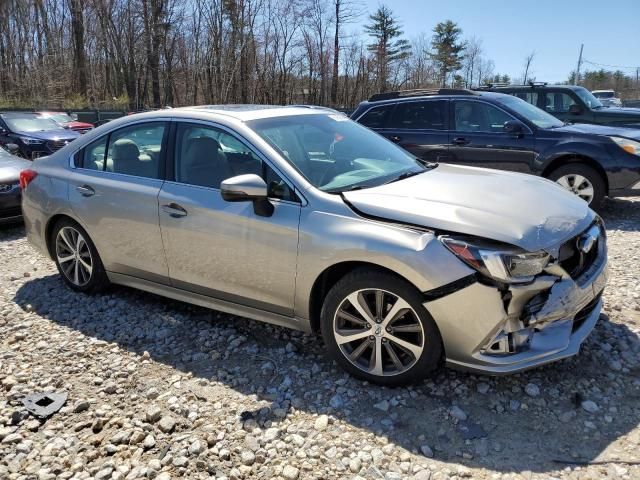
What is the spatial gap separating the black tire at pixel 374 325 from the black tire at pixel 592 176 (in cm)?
507

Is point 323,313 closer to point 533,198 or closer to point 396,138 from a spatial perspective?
point 533,198

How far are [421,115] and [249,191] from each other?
17.9 feet

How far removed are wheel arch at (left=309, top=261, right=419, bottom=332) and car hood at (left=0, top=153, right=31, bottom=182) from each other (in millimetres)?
5947

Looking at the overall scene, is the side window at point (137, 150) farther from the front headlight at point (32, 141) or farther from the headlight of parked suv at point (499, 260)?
the front headlight at point (32, 141)

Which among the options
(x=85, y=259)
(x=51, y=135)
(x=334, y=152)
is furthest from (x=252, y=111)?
(x=51, y=135)

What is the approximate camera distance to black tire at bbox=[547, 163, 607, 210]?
6902mm

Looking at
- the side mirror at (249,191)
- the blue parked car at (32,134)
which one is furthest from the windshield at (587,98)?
the blue parked car at (32,134)

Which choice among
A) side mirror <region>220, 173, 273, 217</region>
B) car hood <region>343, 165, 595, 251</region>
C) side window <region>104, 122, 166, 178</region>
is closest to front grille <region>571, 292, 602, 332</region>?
car hood <region>343, 165, 595, 251</region>

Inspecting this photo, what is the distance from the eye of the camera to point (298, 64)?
112ft

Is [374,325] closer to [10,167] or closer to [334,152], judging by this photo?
[334,152]

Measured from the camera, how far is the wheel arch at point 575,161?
688 centimetres

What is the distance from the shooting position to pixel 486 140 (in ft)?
24.5

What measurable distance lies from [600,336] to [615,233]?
3.40 meters

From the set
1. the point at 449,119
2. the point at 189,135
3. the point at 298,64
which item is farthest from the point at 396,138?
the point at 298,64
